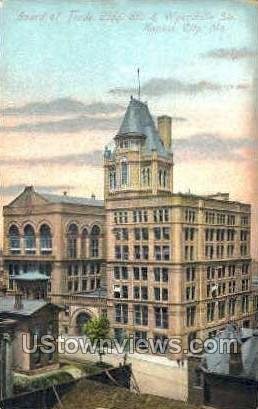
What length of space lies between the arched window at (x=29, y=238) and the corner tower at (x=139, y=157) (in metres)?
0.73

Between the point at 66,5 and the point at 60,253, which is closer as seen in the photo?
the point at 66,5

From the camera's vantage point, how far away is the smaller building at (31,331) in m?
5.14

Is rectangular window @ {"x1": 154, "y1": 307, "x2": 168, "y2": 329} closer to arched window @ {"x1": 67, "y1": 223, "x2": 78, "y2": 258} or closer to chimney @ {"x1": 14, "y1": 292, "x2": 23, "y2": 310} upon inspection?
arched window @ {"x1": 67, "y1": 223, "x2": 78, "y2": 258}

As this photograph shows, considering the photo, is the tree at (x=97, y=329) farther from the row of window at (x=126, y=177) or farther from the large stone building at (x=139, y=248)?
the row of window at (x=126, y=177)

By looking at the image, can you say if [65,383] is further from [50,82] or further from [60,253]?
[50,82]

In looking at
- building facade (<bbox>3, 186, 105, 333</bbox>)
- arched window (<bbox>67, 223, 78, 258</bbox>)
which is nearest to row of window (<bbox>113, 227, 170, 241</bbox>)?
building facade (<bbox>3, 186, 105, 333</bbox>)

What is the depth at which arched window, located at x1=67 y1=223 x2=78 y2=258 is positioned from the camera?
5.36 m

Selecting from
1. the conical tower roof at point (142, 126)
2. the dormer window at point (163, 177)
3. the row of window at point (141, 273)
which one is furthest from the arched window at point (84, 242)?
the conical tower roof at point (142, 126)

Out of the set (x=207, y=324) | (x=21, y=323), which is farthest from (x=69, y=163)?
(x=207, y=324)

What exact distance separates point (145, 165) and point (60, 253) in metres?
1.06

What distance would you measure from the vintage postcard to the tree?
1 cm

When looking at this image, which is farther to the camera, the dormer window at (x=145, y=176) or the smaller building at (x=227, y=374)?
the dormer window at (x=145, y=176)

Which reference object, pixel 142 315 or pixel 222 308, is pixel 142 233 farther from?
pixel 222 308

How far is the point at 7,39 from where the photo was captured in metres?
5.09
